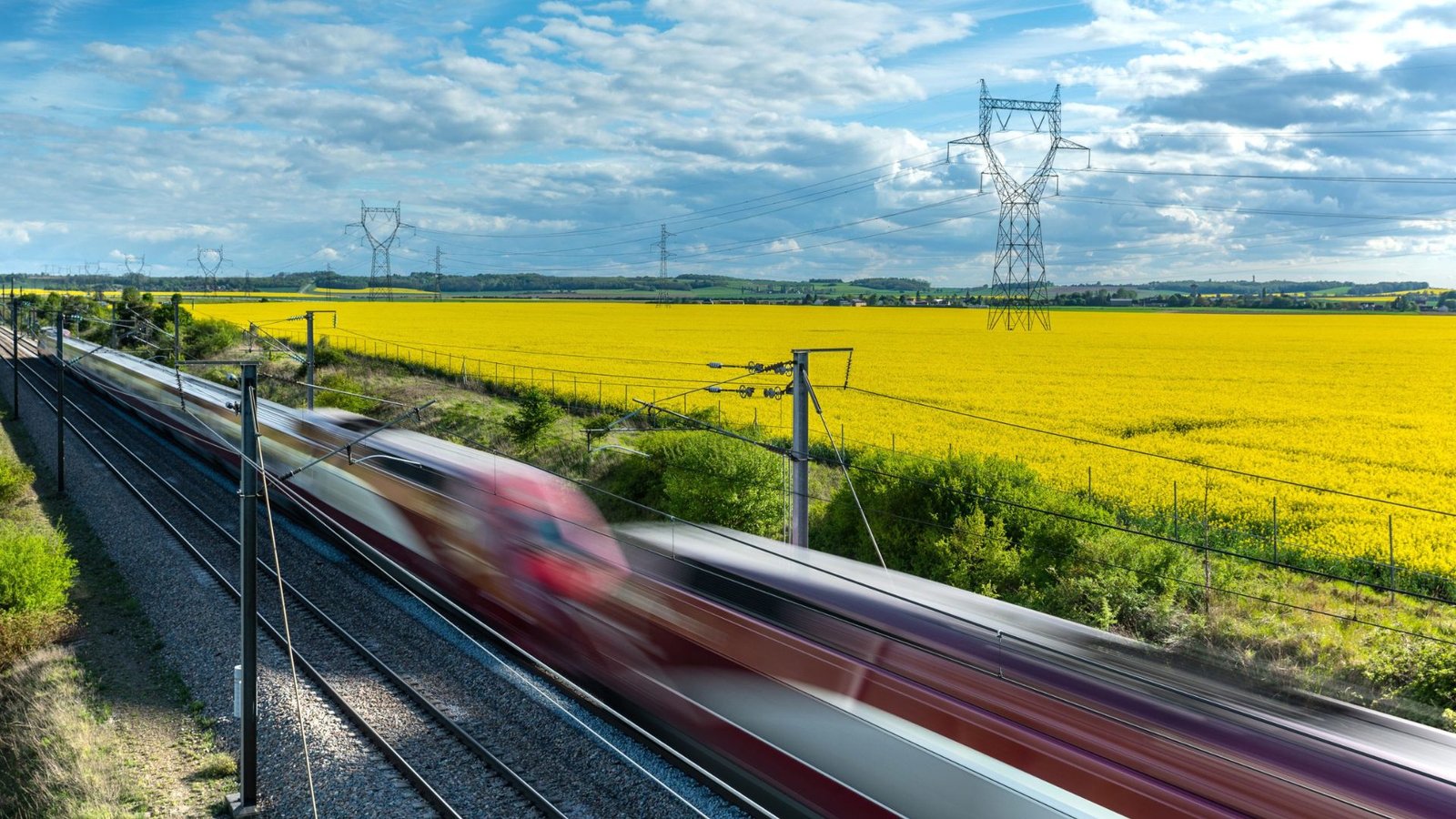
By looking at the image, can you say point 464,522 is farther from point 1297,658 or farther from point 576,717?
point 1297,658

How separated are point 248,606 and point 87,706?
5.12 metres

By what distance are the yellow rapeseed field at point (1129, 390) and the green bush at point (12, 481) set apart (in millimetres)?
19127

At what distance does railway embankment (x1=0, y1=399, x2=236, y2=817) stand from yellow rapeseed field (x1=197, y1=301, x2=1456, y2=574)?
13293 millimetres

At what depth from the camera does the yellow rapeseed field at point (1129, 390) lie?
23.8 metres

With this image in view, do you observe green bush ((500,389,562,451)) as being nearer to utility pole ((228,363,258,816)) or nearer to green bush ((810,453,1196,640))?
green bush ((810,453,1196,640))

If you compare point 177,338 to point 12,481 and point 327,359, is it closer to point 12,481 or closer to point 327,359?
point 12,481

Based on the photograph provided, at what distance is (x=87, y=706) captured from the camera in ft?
49.1

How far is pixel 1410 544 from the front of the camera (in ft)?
65.5

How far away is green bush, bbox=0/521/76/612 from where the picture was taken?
18.2 metres

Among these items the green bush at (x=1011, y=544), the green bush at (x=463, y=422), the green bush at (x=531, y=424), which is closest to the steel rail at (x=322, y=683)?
the green bush at (x=1011, y=544)

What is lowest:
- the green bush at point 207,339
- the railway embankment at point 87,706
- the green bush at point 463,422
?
the railway embankment at point 87,706

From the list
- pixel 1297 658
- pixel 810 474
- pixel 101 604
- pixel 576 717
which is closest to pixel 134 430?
pixel 101 604

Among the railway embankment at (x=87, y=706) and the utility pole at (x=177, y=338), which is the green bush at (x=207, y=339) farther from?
the railway embankment at (x=87, y=706)

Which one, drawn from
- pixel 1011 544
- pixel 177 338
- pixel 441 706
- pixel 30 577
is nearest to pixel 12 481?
pixel 30 577
